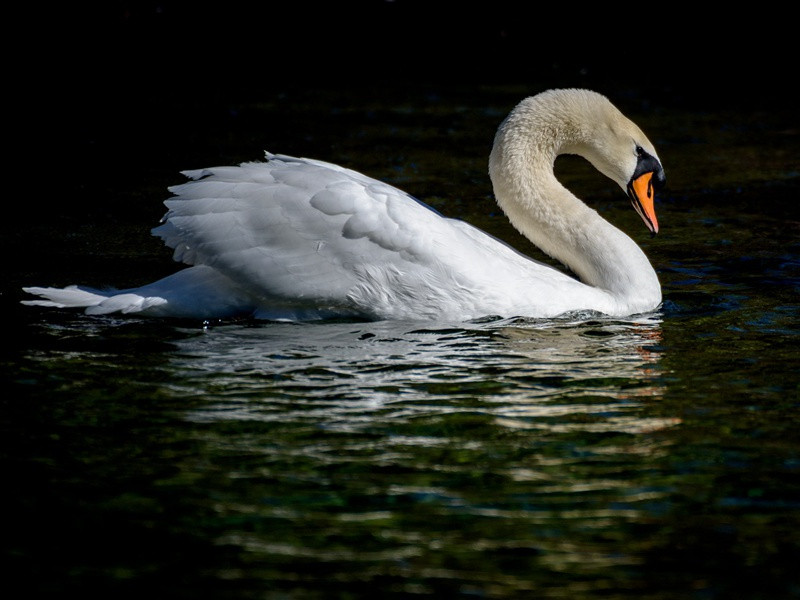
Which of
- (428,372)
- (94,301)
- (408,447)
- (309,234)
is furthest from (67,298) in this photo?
(408,447)

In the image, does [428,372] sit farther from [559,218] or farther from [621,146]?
[621,146]

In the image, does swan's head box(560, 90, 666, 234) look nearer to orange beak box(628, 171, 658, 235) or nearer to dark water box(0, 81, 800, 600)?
orange beak box(628, 171, 658, 235)

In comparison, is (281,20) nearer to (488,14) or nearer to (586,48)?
(488,14)

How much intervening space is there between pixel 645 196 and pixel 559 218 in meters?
0.65

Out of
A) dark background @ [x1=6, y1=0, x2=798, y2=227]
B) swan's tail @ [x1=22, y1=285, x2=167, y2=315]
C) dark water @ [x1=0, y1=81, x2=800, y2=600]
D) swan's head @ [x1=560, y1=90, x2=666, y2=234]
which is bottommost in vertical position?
dark water @ [x1=0, y1=81, x2=800, y2=600]

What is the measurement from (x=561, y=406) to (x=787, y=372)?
1.44 metres

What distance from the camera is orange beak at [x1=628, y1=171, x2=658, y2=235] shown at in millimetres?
8500

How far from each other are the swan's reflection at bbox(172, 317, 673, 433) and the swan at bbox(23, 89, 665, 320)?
18cm

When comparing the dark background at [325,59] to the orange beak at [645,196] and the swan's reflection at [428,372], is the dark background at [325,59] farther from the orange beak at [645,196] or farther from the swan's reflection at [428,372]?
the swan's reflection at [428,372]

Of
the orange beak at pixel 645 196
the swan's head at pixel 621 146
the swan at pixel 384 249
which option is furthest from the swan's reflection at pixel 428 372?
the swan's head at pixel 621 146

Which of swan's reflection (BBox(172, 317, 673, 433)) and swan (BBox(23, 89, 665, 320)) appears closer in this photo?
swan's reflection (BBox(172, 317, 673, 433))

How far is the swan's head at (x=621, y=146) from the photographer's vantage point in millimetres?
8445

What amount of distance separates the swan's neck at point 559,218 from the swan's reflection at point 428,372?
0.32 meters

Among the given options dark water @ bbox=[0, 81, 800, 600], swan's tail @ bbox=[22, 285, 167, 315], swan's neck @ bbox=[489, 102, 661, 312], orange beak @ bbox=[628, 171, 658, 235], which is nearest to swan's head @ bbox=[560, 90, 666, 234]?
orange beak @ bbox=[628, 171, 658, 235]
